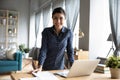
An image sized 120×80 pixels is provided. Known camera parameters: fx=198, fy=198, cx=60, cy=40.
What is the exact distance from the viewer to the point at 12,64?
635 centimetres

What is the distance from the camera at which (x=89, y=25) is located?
4668mm

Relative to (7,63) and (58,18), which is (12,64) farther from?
(58,18)

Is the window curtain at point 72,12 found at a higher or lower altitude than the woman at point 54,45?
higher

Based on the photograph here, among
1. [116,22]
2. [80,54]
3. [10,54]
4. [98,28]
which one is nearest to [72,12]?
[98,28]

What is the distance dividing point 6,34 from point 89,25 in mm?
5839

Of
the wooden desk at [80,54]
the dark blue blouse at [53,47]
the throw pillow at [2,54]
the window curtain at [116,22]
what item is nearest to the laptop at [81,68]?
the dark blue blouse at [53,47]

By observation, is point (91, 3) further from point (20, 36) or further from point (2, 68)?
point (20, 36)

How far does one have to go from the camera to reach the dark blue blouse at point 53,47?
2291 millimetres

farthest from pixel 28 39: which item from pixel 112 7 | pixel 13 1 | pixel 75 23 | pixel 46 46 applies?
pixel 46 46

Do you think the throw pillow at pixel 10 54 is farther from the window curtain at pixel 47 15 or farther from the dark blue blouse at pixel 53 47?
the dark blue blouse at pixel 53 47

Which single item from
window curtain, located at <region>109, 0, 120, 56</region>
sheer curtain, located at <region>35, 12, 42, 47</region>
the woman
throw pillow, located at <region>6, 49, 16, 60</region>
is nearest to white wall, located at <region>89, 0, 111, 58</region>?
window curtain, located at <region>109, 0, 120, 56</region>

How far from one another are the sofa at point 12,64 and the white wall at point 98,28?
2.74 m

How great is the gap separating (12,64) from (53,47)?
172 inches

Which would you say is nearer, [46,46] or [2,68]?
[46,46]
